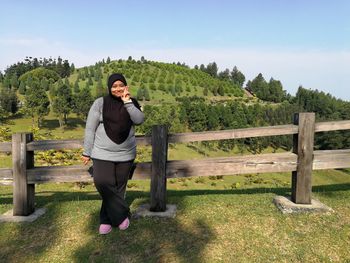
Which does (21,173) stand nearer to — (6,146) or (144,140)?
(6,146)

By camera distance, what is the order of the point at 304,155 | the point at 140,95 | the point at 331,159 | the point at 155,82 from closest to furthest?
the point at 304,155 < the point at 331,159 < the point at 140,95 < the point at 155,82

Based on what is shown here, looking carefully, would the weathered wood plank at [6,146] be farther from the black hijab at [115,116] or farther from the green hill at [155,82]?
the green hill at [155,82]

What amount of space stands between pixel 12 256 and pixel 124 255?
1516mm

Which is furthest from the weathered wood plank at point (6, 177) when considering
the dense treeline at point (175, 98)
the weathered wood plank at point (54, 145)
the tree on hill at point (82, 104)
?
the tree on hill at point (82, 104)

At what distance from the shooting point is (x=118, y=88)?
455cm

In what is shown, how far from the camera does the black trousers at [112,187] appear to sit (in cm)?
466

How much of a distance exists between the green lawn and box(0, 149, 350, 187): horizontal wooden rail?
25.0 inches

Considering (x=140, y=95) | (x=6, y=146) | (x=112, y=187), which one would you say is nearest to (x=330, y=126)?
(x=112, y=187)

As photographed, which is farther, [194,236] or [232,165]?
[232,165]

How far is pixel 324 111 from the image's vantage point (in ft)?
433

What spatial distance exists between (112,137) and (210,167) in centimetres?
181

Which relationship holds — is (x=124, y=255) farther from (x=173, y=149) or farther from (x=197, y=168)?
(x=173, y=149)

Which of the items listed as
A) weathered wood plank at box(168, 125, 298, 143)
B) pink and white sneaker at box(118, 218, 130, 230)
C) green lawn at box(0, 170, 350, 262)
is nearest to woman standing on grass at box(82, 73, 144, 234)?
pink and white sneaker at box(118, 218, 130, 230)

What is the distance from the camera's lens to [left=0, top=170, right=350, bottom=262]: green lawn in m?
4.33
